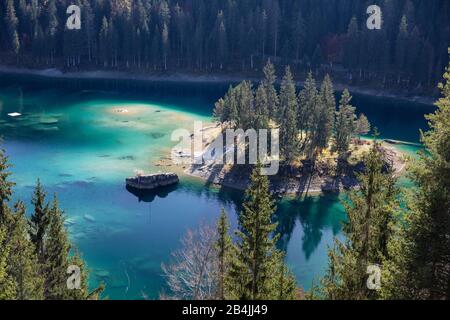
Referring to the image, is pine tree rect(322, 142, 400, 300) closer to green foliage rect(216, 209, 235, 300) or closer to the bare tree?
green foliage rect(216, 209, 235, 300)

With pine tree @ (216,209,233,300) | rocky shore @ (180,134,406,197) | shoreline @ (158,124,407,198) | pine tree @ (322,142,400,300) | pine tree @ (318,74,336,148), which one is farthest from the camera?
pine tree @ (318,74,336,148)

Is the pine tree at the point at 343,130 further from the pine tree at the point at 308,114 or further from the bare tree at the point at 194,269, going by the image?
the bare tree at the point at 194,269

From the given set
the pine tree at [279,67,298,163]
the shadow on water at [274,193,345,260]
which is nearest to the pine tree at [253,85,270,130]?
the pine tree at [279,67,298,163]

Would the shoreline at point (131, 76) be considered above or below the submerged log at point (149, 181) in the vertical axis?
above

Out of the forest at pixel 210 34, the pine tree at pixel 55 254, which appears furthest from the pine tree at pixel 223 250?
the forest at pixel 210 34

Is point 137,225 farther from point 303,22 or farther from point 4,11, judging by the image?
point 4,11

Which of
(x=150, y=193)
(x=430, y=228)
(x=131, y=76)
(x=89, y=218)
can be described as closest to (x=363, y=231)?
(x=430, y=228)
